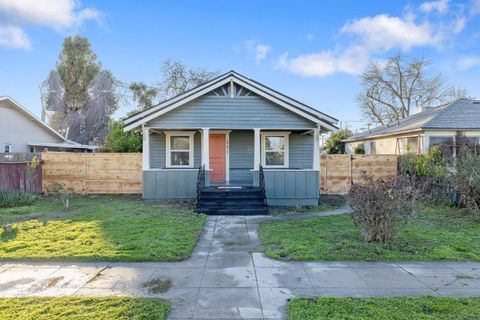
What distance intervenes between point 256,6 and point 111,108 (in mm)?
22845

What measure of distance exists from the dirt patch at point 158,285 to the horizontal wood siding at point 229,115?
309 inches

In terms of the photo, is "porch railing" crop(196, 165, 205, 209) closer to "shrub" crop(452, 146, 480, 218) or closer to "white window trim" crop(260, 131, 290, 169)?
"white window trim" crop(260, 131, 290, 169)

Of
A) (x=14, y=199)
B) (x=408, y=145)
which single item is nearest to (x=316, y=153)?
(x=408, y=145)

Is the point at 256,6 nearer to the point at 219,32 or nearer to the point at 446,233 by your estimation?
the point at 219,32

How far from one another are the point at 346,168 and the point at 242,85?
20.7 ft

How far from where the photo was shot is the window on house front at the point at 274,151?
44.5ft

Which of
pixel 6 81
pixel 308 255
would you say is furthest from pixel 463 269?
pixel 6 81

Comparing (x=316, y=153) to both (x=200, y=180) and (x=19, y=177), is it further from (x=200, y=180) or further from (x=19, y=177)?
(x=19, y=177)

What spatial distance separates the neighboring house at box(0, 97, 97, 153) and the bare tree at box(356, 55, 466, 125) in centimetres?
3184

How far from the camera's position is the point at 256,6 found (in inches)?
541

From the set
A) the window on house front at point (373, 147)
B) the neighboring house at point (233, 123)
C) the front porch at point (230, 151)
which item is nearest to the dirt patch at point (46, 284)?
the neighboring house at point (233, 123)

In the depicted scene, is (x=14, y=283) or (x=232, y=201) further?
(x=232, y=201)

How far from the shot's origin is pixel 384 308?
3.79 metres

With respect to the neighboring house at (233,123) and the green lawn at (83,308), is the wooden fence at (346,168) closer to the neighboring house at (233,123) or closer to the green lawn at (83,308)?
the neighboring house at (233,123)
